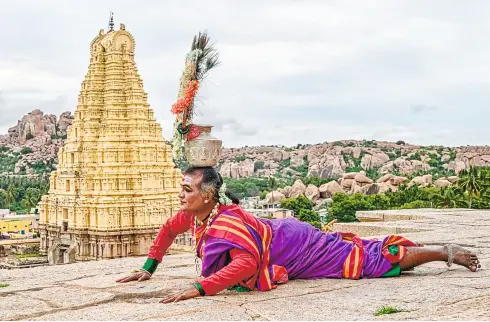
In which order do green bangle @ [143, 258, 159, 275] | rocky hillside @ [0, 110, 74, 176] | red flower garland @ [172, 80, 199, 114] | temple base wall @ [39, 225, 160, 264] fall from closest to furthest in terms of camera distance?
red flower garland @ [172, 80, 199, 114] < green bangle @ [143, 258, 159, 275] < temple base wall @ [39, 225, 160, 264] < rocky hillside @ [0, 110, 74, 176]

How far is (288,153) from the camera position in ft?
429

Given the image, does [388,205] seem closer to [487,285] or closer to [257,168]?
[487,285]

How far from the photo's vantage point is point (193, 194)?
4.50 meters

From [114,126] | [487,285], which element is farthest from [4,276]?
[114,126]

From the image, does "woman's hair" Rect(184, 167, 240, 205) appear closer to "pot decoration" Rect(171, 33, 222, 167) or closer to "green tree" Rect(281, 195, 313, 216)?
"pot decoration" Rect(171, 33, 222, 167)

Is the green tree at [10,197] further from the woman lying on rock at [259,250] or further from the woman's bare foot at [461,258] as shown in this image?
the woman's bare foot at [461,258]

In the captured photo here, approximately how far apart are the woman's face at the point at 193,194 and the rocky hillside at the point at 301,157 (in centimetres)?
6032

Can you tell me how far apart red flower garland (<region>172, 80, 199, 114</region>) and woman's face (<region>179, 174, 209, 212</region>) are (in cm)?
43

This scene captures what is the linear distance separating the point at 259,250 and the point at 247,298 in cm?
38

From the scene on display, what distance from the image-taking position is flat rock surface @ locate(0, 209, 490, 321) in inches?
143

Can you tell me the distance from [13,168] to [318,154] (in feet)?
164

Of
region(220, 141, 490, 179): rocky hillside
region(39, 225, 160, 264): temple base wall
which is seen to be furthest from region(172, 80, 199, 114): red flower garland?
region(220, 141, 490, 179): rocky hillside

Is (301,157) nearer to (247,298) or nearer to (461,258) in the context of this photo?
(461,258)

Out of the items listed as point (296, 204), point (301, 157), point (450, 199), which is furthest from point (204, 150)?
point (301, 157)
